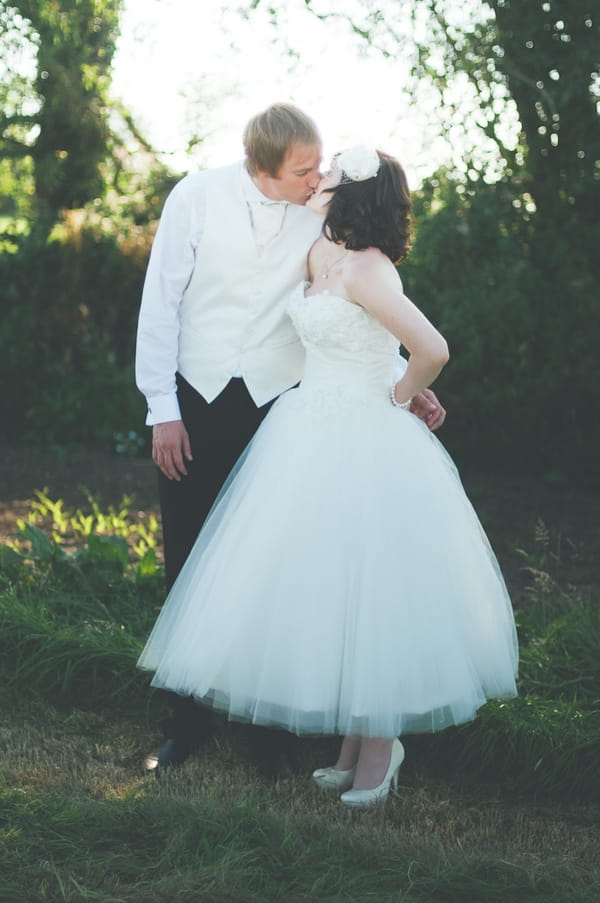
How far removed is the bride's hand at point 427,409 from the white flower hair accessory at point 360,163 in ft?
2.26

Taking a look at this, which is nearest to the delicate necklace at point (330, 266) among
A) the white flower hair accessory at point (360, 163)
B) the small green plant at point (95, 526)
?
the white flower hair accessory at point (360, 163)

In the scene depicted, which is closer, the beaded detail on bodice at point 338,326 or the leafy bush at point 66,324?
the beaded detail on bodice at point 338,326

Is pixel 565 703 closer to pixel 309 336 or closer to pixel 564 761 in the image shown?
pixel 564 761

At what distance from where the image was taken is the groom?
3.22m

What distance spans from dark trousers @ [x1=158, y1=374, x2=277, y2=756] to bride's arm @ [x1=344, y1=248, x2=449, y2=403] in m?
0.51

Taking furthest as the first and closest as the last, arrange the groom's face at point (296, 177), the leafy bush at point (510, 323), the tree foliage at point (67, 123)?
the tree foliage at point (67, 123), the leafy bush at point (510, 323), the groom's face at point (296, 177)

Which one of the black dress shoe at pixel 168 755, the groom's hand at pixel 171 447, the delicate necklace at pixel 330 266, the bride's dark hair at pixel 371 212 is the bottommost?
the black dress shoe at pixel 168 755

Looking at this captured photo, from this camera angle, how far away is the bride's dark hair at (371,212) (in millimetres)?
3039

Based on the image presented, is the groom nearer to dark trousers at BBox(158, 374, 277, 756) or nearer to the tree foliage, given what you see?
dark trousers at BBox(158, 374, 277, 756)

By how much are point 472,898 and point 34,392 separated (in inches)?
255

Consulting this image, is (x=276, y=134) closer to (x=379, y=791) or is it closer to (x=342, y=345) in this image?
(x=342, y=345)

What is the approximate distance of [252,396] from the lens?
3.33m

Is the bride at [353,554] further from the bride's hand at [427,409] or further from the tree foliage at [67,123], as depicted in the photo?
the tree foliage at [67,123]

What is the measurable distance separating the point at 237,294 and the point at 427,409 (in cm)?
68
